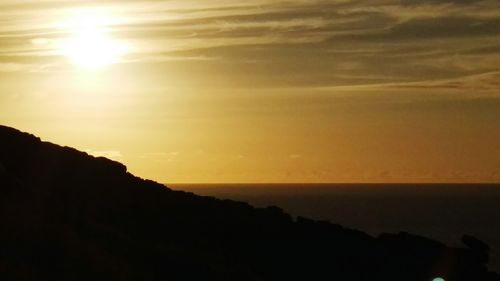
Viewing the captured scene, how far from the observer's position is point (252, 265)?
57375 mm

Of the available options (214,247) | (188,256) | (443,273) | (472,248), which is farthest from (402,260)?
(188,256)

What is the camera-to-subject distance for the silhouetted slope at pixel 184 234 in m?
48.1

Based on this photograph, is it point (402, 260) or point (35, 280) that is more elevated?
point (402, 260)

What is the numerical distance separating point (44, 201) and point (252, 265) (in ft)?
49.9

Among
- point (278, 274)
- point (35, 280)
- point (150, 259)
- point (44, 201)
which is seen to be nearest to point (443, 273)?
point (278, 274)

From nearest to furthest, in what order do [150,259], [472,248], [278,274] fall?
1. [150,259]
2. [278,274]
3. [472,248]

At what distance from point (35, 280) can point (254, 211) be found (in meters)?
28.5

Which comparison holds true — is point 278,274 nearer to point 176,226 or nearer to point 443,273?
point 176,226

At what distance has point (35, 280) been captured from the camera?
3741 cm

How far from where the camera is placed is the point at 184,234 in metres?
58.5

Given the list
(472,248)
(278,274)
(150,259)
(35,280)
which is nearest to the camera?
(35,280)

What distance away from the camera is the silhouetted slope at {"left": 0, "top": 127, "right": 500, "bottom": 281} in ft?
158

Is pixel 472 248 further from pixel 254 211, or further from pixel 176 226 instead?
pixel 176 226

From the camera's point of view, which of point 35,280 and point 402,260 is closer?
point 35,280
